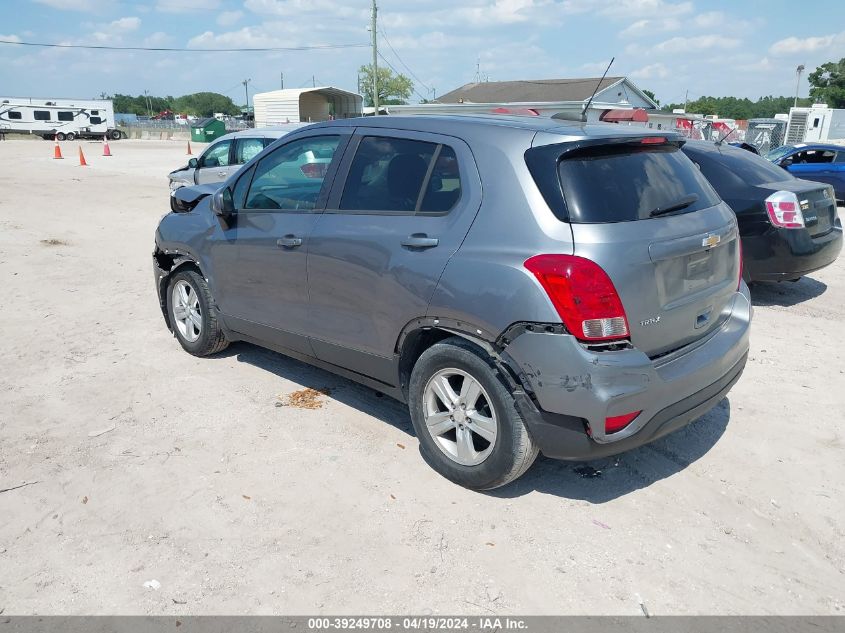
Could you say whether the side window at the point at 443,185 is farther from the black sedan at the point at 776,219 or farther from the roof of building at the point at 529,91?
the roof of building at the point at 529,91

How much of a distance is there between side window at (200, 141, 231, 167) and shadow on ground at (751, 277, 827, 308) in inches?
361

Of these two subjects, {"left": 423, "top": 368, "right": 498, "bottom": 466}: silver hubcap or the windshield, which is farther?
the windshield

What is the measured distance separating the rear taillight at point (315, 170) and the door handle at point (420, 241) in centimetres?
97

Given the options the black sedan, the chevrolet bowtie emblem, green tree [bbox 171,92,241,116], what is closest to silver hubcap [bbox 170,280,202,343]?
the chevrolet bowtie emblem

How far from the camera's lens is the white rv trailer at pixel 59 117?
2058 inches

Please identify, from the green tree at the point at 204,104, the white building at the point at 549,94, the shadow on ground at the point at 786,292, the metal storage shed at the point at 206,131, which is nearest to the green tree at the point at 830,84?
the white building at the point at 549,94

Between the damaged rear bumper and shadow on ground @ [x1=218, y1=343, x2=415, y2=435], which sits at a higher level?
the damaged rear bumper

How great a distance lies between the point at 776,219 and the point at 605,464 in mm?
4135

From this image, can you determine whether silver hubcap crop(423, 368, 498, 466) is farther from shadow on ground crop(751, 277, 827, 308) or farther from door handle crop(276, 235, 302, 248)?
shadow on ground crop(751, 277, 827, 308)

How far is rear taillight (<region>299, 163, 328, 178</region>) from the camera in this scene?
13.8 feet

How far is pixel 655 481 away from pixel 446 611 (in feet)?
4.98

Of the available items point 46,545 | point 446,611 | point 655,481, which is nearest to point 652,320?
point 655,481

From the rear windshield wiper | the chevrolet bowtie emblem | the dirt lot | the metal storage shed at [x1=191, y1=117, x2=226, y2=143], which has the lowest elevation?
the dirt lot
